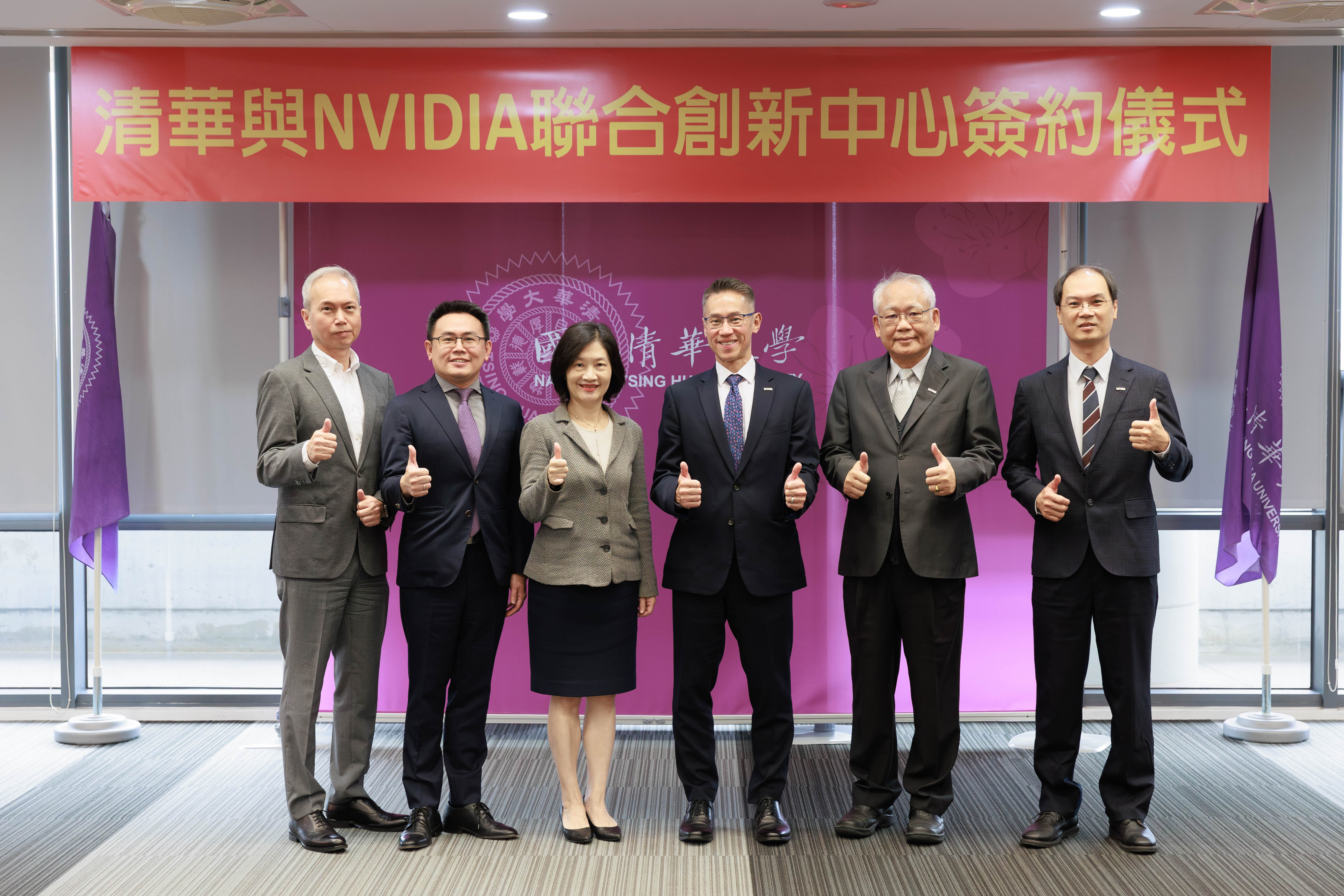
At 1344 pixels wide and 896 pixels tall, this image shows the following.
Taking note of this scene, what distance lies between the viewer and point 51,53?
468 centimetres

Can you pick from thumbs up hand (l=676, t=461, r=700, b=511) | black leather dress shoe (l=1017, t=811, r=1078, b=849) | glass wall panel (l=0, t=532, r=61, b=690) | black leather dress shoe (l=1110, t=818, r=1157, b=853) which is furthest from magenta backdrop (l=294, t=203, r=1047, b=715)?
glass wall panel (l=0, t=532, r=61, b=690)

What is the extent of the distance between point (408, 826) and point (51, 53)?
3845 millimetres

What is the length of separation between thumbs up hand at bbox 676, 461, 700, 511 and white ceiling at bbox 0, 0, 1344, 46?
5.88 ft

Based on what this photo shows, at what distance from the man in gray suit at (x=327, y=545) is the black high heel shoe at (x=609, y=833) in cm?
66

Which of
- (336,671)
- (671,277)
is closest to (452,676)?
(336,671)

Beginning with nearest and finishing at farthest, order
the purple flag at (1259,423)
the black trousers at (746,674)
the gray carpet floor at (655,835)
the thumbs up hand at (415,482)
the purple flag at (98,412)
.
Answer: the gray carpet floor at (655,835) → the thumbs up hand at (415,482) → the black trousers at (746,674) → the purple flag at (1259,423) → the purple flag at (98,412)

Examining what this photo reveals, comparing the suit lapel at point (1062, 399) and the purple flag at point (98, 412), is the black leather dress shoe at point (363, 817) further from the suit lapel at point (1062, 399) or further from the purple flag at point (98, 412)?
the suit lapel at point (1062, 399)

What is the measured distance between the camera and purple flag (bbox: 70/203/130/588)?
4.42 meters

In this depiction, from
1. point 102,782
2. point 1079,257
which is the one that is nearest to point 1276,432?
point 1079,257

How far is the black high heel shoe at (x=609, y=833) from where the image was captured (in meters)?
3.40

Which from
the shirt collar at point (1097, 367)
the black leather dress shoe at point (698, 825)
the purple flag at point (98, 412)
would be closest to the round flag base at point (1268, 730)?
the shirt collar at point (1097, 367)

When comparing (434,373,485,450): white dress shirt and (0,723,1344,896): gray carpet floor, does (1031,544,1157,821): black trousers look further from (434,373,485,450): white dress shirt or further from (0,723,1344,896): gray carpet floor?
(434,373,485,450): white dress shirt

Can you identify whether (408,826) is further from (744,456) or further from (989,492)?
(989,492)

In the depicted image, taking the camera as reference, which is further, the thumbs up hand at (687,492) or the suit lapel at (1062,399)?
the suit lapel at (1062,399)
